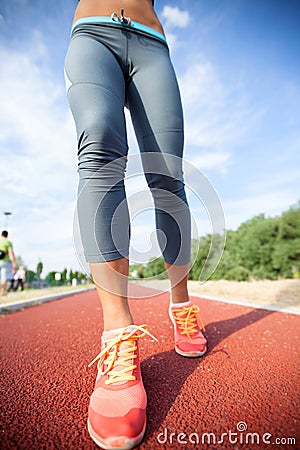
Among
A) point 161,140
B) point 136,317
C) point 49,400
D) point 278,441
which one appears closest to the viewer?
point 278,441

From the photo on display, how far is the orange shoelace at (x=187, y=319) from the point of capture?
41.5 inches

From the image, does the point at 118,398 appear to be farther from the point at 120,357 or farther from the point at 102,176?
the point at 102,176

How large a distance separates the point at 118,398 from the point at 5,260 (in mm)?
5579

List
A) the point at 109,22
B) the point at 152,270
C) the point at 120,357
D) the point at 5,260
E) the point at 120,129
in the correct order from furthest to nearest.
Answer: the point at 5,260
the point at 152,270
the point at 109,22
the point at 120,129
the point at 120,357

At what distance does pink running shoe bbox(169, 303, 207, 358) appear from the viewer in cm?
99

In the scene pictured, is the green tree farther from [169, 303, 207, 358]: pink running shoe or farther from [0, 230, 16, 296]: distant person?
[0, 230, 16, 296]: distant person

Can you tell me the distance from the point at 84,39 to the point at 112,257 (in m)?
0.77

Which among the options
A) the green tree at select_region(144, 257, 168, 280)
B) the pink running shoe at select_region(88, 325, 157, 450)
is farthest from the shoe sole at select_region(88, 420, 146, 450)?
the green tree at select_region(144, 257, 168, 280)

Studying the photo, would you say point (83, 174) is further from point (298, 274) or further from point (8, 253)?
point (298, 274)

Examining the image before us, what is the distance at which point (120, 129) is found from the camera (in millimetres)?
858

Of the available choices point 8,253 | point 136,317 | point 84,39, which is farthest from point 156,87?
point 8,253

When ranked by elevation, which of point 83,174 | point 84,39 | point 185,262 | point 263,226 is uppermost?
point 263,226

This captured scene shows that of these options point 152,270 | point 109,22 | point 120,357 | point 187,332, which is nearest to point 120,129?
point 109,22

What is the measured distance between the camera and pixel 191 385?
765mm
